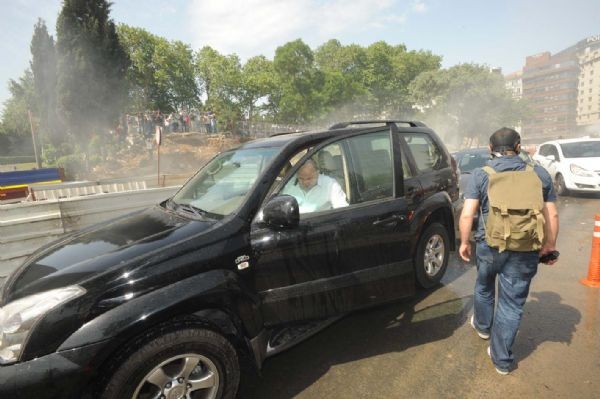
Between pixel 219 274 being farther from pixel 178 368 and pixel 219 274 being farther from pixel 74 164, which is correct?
pixel 74 164

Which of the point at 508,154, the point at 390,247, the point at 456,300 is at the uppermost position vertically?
the point at 508,154

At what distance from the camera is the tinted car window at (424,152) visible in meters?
3.99

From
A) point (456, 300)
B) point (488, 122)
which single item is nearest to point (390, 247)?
point (456, 300)

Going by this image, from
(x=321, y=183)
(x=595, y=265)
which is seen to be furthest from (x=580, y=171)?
(x=321, y=183)

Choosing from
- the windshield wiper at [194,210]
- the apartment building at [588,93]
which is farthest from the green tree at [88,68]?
the apartment building at [588,93]

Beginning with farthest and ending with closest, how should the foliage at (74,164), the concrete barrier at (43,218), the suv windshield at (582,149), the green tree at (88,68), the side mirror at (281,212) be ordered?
the foliage at (74,164) < the green tree at (88,68) < the suv windshield at (582,149) < the concrete barrier at (43,218) < the side mirror at (281,212)

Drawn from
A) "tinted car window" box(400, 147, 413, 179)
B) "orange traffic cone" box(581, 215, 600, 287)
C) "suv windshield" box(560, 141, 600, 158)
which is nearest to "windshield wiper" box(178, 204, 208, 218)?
"tinted car window" box(400, 147, 413, 179)

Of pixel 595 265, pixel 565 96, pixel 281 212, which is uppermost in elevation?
pixel 565 96

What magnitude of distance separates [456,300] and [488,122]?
50.4 metres

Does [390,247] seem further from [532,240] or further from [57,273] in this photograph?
[57,273]

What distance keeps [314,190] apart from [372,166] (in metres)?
0.66

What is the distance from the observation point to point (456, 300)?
3.95 metres

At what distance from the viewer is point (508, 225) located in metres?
2.47

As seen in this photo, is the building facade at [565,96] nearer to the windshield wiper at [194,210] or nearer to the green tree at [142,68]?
the green tree at [142,68]
